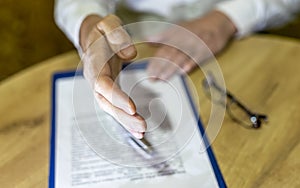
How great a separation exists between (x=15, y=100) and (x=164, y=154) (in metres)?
0.30

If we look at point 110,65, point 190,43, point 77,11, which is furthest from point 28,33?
point 110,65

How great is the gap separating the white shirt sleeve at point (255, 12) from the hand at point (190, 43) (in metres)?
0.02

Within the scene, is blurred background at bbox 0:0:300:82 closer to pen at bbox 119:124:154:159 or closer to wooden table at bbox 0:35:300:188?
wooden table at bbox 0:35:300:188

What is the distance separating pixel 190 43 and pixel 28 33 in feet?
2.06

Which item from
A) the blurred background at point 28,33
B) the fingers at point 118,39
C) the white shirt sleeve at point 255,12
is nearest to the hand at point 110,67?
the fingers at point 118,39

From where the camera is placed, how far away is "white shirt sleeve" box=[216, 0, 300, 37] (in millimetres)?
982

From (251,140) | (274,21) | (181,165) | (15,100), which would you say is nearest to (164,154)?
(181,165)

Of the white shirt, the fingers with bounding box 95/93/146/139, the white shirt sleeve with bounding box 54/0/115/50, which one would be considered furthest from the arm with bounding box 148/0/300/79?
the fingers with bounding box 95/93/146/139

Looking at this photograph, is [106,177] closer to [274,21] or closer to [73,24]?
[73,24]

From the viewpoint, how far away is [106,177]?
69 cm

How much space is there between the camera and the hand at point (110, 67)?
618 millimetres

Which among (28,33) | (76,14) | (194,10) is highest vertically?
(76,14)

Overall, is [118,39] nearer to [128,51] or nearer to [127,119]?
[128,51]

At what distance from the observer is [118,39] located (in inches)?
26.8
